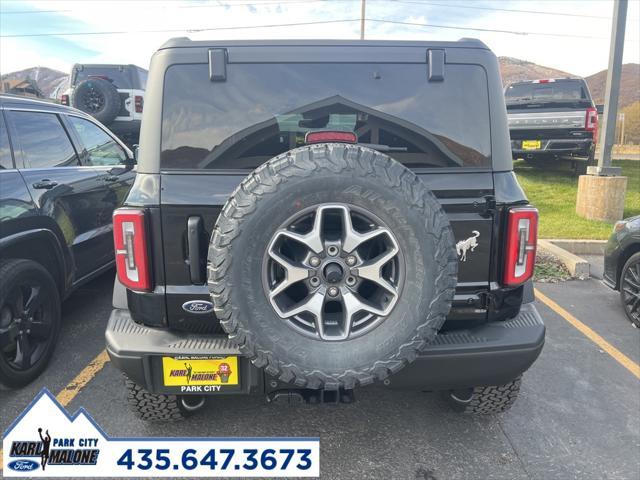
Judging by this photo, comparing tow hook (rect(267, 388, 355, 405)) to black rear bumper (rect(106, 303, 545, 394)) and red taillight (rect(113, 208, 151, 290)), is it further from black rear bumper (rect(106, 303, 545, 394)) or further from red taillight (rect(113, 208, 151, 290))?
red taillight (rect(113, 208, 151, 290))

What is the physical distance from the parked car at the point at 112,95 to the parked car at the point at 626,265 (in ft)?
26.0

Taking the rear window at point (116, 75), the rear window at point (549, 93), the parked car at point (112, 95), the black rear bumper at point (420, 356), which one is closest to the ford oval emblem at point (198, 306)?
the black rear bumper at point (420, 356)

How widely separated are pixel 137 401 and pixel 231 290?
1112 mm

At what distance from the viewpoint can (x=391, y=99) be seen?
2.17 metres

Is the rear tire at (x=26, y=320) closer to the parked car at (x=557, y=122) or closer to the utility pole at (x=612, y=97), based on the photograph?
the utility pole at (x=612, y=97)

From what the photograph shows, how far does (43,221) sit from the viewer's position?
3285 millimetres

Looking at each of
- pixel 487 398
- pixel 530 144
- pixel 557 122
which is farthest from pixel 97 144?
pixel 557 122

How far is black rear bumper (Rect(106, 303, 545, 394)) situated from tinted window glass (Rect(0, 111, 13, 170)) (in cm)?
164

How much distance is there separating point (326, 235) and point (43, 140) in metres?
2.77

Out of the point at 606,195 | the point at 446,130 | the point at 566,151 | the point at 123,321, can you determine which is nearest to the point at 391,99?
the point at 446,130

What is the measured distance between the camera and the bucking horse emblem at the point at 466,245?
7.02 ft

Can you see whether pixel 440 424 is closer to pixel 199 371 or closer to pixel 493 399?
pixel 493 399

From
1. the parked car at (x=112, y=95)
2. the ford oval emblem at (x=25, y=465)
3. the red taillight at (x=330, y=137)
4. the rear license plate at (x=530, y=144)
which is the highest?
the parked car at (x=112, y=95)

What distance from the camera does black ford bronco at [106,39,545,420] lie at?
1.87 metres
